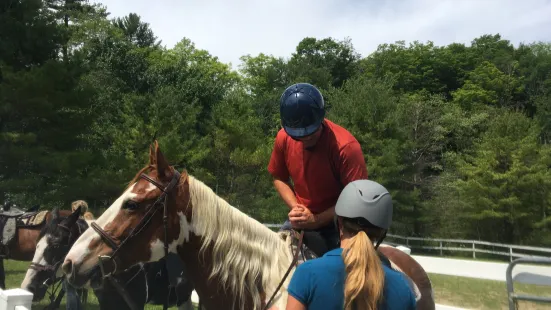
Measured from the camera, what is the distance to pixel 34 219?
906cm

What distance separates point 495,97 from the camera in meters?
52.6

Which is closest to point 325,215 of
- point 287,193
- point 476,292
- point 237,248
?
point 287,193

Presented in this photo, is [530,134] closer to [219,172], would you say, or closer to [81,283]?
[219,172]

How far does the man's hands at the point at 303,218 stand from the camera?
134 inches

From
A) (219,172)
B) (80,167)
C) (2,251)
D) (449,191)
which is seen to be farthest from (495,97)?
(2,251)

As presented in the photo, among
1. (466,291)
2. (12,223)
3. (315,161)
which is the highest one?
(315,161)

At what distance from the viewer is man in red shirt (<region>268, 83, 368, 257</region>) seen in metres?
3.30

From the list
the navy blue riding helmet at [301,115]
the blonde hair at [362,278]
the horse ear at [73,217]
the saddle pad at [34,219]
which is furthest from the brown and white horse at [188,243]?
the saddle pad at [34,219]

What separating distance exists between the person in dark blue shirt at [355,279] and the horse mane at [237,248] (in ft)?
4.43

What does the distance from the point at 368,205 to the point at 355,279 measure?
0.40 meters

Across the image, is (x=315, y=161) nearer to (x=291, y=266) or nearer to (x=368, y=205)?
(x=291, y=266)

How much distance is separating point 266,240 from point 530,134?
30103mm

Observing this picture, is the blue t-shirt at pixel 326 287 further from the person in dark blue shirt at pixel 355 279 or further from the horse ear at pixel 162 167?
the horse ear at pixel 162 167

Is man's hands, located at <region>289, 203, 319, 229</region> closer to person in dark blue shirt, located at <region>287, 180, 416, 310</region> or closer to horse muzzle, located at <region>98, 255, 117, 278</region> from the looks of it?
person in dark blue shirt, located at <region>287, 180, 416, 310</region>
